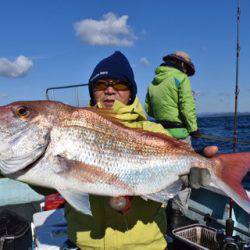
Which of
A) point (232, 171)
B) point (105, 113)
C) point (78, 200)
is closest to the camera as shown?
point (78, 200)

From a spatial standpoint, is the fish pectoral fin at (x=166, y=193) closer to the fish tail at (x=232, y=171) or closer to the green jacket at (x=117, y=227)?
the green jacket at (x=117, y=227)

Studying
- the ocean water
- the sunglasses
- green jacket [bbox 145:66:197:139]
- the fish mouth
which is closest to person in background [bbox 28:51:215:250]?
the sunglasses

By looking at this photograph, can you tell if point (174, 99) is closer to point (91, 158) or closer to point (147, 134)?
point (147, 134)

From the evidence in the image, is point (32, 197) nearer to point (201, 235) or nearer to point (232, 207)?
point (201, 235)

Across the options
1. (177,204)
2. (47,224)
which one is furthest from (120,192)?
(177,204)

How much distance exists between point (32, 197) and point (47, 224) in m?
1.39

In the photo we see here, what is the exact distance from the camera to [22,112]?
2.77 meters

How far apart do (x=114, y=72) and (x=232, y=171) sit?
1.29 meters

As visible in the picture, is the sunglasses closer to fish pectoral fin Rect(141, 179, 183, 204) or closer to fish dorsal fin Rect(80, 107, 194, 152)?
fish dorsal fin Rect(80, 107, 194, 152)

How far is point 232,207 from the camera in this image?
539 cm

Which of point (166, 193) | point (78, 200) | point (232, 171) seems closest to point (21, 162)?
point (78, 200)

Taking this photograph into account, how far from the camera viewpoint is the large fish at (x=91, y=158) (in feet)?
8.72

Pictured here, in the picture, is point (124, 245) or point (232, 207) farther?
point (232, 207)

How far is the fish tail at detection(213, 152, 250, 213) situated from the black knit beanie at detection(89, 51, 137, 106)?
3.21ft
